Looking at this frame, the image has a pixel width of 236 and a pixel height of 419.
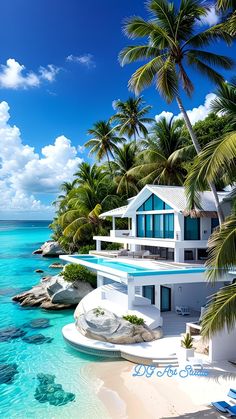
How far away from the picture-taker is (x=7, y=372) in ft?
46.1

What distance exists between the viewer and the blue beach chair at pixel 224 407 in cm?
917

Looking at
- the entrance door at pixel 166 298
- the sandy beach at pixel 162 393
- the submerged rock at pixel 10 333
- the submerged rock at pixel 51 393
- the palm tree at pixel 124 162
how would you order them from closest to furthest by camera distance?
the sandy beach at pixel 162 393
the submerged rock at pixel 51 393
the submerged rock at pixel 10 333
the entrance door at pixel 166 298
the palm tree at pixel 124 162

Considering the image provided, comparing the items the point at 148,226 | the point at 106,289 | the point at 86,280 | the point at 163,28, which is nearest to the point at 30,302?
the point at 86,280

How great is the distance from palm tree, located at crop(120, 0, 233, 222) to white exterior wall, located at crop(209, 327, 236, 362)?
5486mm

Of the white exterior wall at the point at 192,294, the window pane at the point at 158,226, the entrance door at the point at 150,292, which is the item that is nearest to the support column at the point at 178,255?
the white exterior wall at the point at 192,294

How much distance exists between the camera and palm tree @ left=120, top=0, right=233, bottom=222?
50.6 ft

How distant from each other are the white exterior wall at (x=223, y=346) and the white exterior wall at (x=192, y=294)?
6.06 meters

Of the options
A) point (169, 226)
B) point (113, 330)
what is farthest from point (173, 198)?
point (113, 330)

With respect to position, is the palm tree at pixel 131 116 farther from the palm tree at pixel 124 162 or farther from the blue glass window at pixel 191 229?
the blue glass window at pixel 191 229

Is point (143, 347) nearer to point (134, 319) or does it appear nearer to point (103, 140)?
point (134, 319)

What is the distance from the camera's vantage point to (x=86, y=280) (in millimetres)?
24875

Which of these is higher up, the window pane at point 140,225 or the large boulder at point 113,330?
the window pane at point 140,225

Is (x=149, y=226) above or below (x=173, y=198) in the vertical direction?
below

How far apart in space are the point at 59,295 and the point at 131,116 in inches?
943
